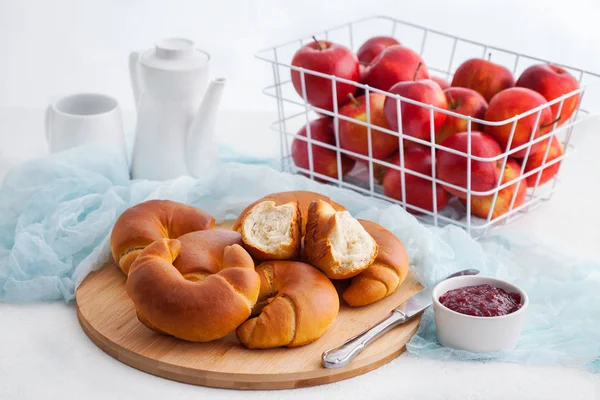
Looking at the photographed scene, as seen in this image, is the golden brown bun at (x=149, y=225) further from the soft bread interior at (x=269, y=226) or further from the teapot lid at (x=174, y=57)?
the teapot lid at (x=174, y=57)

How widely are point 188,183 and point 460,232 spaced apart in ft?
1.76

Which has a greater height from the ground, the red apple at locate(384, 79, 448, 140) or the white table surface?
the red apple at locate(384, 79, 448, 140)

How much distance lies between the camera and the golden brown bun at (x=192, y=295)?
50.4 inches

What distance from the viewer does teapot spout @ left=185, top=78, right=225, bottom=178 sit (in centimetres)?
181

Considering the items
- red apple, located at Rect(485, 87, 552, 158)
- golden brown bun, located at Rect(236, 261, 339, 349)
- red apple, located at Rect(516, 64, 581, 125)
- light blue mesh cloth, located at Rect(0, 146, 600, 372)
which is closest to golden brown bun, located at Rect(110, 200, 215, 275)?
light blue mesh cloth, located at Rect(0, 146, 600, 372)

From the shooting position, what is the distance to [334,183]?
1894 millimetres

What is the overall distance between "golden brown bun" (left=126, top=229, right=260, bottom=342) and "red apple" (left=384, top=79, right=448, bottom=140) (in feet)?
1.50

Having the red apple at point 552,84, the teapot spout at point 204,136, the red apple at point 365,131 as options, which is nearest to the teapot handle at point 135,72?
the teapot spout at point 204,136

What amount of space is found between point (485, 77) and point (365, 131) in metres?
0.26

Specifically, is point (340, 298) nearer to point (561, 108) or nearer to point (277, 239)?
point (277, 239)

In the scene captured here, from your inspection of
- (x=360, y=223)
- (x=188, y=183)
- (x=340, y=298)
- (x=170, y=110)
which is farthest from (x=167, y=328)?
(x=170, y=110)

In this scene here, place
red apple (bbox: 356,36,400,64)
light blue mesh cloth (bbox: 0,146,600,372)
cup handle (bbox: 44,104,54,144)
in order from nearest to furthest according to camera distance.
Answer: light blue mesh cloth (bbox: 0,146,600,372), cup handle (bbox: 44,104,54,144), red apple (bbox: 356,36,400,64)

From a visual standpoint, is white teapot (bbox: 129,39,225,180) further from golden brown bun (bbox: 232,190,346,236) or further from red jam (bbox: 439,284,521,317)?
red jam (bbox: 439,284,521,317)

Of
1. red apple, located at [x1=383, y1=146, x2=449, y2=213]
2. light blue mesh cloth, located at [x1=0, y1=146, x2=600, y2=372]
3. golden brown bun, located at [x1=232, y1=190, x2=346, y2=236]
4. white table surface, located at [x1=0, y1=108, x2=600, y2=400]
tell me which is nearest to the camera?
white table surface, located at [x1=0, y1=108, x2=600, y2=400]
